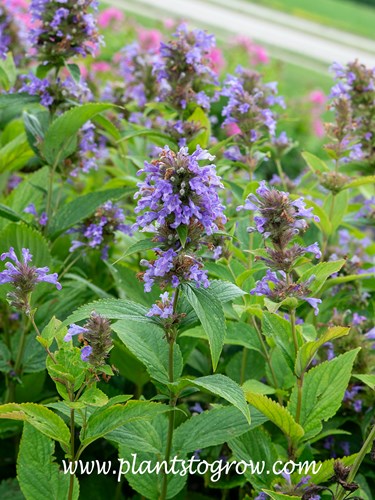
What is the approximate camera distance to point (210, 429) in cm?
184

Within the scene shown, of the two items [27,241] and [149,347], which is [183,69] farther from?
[149,347]

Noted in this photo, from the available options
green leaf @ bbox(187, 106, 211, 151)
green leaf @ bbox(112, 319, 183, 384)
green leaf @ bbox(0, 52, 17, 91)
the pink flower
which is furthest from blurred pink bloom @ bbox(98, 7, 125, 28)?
green leaf @ bbox(112, 319, 183, 384)

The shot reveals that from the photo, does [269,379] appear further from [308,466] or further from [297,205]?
[297,205]

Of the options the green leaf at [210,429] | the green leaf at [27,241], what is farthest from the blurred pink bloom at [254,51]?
the green leaf at [210,429]

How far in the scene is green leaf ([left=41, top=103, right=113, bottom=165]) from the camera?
7.29ft

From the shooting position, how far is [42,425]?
5.32 ft

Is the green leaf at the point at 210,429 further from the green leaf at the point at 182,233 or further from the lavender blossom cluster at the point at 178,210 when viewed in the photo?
the green leaf at the point at 182,233

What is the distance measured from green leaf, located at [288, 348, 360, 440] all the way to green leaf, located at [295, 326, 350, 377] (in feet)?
0.24

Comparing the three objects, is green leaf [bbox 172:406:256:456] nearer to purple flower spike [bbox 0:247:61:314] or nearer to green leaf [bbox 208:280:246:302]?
green leaf [bbox 208:280:246:302]

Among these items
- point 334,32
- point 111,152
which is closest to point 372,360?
point 111,152

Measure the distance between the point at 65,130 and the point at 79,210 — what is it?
0.23 m

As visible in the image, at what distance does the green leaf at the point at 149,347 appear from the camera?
5.93 feet

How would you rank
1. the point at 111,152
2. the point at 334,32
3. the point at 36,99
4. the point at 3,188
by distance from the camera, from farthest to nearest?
the point at 334,32, the point at 111,152, the point at 3,188, the point at 36,99

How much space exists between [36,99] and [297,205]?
1.06 meters
